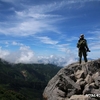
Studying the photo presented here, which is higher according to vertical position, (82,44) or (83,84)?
(82,44)

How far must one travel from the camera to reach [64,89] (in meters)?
26.4

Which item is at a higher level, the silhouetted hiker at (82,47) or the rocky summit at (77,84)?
the silhouetted hiker at (82,47)

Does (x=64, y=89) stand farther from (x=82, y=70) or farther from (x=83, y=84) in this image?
(x=82, y=70)

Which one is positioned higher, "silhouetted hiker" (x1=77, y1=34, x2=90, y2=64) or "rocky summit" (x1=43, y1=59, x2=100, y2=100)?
"silhouetted hiker" (x1=77, y1=34, x2=90, y2=64)

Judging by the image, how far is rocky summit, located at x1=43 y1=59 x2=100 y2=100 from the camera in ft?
77.6

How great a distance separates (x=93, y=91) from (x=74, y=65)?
27.7ft

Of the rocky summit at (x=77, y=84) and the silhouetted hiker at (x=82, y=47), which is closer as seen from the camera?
the rocky summit at (x=77, y=84)

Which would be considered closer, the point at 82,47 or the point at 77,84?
the point at 77,84

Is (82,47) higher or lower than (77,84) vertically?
higher

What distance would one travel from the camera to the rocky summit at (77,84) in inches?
931

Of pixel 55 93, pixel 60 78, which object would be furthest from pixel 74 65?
pixel 55 93

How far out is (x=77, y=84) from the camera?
2589cm

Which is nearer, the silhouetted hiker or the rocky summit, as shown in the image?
the rocky summit

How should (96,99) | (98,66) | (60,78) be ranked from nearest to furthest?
(96,99) → (60,78) → (98,66)
